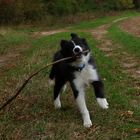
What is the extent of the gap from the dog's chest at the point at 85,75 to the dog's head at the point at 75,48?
0.89ft

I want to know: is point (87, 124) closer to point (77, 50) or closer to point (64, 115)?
point (64, 115)

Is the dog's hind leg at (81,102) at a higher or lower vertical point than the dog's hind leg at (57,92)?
higher

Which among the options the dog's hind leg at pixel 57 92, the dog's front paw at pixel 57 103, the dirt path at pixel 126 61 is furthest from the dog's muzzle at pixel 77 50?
the dirt path at pixel 126 61

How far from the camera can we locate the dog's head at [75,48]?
713 centimetres

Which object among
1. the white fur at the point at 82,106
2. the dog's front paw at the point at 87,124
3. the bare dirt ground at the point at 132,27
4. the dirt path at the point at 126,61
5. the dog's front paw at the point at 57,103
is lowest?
the bare dirt ground at the point at 132,27

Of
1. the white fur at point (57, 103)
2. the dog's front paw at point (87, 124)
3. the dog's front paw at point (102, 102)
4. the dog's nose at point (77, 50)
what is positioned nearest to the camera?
the dog's nose at point (77, 50)

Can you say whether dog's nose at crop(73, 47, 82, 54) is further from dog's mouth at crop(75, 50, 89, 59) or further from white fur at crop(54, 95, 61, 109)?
white fur at crop(54, 95, 61, 109)

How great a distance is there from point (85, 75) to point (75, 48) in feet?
2.02

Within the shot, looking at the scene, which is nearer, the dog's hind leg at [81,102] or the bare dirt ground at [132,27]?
the dog's hind leg at [81,102]

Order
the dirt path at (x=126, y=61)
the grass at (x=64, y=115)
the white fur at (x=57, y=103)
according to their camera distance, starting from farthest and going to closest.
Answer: the dirt path at (x=126, y=61), the white fur at (x=57, y=103), the grass at (x=64, y=115)

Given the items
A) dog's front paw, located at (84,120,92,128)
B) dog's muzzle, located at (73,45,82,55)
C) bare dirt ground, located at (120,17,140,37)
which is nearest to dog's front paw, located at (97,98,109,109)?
dog's front paw, located at (84,120,92,128)

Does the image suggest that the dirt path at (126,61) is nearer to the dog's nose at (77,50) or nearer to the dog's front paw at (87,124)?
Result: the dog's front paw at (87,124)

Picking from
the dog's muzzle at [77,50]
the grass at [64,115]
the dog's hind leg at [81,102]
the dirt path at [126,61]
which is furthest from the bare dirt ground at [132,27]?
the dog's muzzle at [77,50]

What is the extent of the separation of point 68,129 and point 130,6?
53.8 meters
